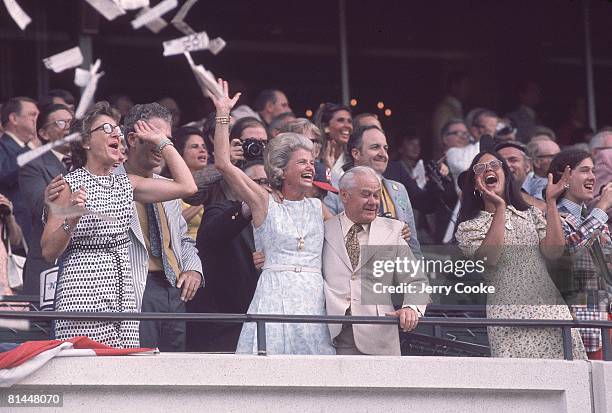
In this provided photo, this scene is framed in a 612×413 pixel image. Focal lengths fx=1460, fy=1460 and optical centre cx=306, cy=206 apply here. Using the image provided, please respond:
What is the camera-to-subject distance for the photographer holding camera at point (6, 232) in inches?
354

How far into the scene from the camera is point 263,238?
7715mm

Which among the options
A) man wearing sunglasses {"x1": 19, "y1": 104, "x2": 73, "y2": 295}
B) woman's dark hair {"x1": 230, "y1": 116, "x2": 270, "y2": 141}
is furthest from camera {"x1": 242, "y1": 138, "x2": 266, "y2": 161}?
man wearing sunglasses {"x1": 19, "y1": 104, "x2": 73, "y2": 295}

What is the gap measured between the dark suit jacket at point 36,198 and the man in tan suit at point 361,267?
66.2 inches

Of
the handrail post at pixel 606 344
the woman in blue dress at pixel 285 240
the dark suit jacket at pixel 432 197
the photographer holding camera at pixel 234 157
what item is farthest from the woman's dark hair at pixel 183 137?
the handrail post at pixel 606 344

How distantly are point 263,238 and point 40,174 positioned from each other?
2.12 m

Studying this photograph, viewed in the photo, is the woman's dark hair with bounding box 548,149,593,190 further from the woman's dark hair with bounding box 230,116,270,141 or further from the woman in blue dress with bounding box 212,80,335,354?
the woman's dark hair with bounding box 230,116,270,141

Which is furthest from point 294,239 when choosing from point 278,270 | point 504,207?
point 504,207

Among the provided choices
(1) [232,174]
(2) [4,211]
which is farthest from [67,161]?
(1) [232,174]

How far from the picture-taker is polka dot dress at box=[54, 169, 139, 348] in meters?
7.18

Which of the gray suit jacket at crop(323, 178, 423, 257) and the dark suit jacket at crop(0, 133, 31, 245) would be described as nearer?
the gray suit jacket at crop(323, 178, 423, 257)

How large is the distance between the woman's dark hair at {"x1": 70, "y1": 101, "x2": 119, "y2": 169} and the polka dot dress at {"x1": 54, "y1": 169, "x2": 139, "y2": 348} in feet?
0.45

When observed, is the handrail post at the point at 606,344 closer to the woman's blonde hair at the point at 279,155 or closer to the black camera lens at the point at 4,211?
the woman's blonde hair at the point at 279,155

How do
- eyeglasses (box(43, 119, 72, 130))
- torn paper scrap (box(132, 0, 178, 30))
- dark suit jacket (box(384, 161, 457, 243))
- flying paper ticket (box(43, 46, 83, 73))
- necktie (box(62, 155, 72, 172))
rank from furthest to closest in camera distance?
dark suit jacket (box(384, 161, 457, 243)) < torn paper scrap (box(132, 0, 178, 30)) < flying paper ticket (box(43, 46, 83, 73)) < eyeglasses (box(43, 119, 72, 130)) < necktie (box(62, 155, 72, 172))

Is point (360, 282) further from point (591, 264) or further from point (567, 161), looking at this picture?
point (567, 161)
